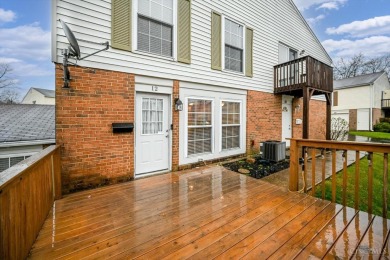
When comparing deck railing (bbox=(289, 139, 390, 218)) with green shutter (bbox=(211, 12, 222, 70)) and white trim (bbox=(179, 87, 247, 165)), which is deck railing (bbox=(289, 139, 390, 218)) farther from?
green shutter (bbox=(211, 12, 222, 70))

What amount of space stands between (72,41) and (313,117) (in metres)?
10.7

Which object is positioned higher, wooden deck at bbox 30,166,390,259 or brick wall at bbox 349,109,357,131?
brick wall at bbox 349,109,357,131

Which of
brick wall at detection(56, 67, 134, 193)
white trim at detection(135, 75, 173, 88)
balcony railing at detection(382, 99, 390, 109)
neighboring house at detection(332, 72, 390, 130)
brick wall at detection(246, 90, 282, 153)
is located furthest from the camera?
balcony railing at detection(382, 99, 390, 109)

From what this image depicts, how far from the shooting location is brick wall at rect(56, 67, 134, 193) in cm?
373

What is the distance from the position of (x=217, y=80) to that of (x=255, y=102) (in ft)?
6.68

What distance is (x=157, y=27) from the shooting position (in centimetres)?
489

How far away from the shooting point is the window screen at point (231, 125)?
6.52 meters

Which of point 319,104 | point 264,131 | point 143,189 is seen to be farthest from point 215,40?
point 319,104

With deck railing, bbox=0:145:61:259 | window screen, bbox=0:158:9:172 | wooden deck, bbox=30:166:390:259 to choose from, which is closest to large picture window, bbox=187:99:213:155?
wooden deck, bbox=30:166:390:259

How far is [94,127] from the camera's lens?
4027 mm

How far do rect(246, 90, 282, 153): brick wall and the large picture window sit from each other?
1.77 meters

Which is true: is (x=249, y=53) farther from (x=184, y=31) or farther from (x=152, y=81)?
(x=152, y=81)

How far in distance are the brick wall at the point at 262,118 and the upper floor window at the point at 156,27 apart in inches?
140

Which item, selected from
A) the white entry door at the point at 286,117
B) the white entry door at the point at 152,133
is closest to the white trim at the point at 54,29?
the white entry door at the point at 152,133
